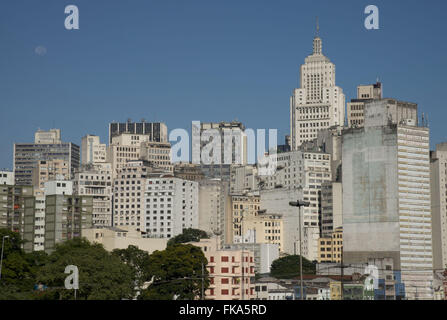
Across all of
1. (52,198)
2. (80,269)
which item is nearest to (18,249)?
(80,269)

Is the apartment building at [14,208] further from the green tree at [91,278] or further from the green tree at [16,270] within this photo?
the green tree at [91,278]

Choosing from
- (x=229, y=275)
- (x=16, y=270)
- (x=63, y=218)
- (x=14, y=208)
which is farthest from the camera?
(x=14, y=208)

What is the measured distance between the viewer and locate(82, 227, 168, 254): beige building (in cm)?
14250

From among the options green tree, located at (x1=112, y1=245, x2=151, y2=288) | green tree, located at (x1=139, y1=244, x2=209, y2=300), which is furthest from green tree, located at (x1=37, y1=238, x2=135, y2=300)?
green tree, located at (x1=112, y1=245, x2=151, y2=288)

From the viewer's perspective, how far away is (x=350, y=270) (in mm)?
191875

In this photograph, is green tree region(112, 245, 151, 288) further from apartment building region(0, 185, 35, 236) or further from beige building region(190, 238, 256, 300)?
apartment building region(0, 185, 35, 236)

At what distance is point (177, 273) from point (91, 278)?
2368 centimetres

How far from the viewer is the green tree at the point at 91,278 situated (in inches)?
3442

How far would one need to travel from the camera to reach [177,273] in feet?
367

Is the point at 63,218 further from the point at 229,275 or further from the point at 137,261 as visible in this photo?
the point at 229,275

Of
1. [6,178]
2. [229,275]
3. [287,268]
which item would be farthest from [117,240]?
[287,268]

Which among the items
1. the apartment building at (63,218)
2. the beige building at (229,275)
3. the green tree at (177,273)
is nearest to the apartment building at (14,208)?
the apartment building at (63,218)

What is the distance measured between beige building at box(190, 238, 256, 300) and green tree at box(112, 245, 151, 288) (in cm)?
958
